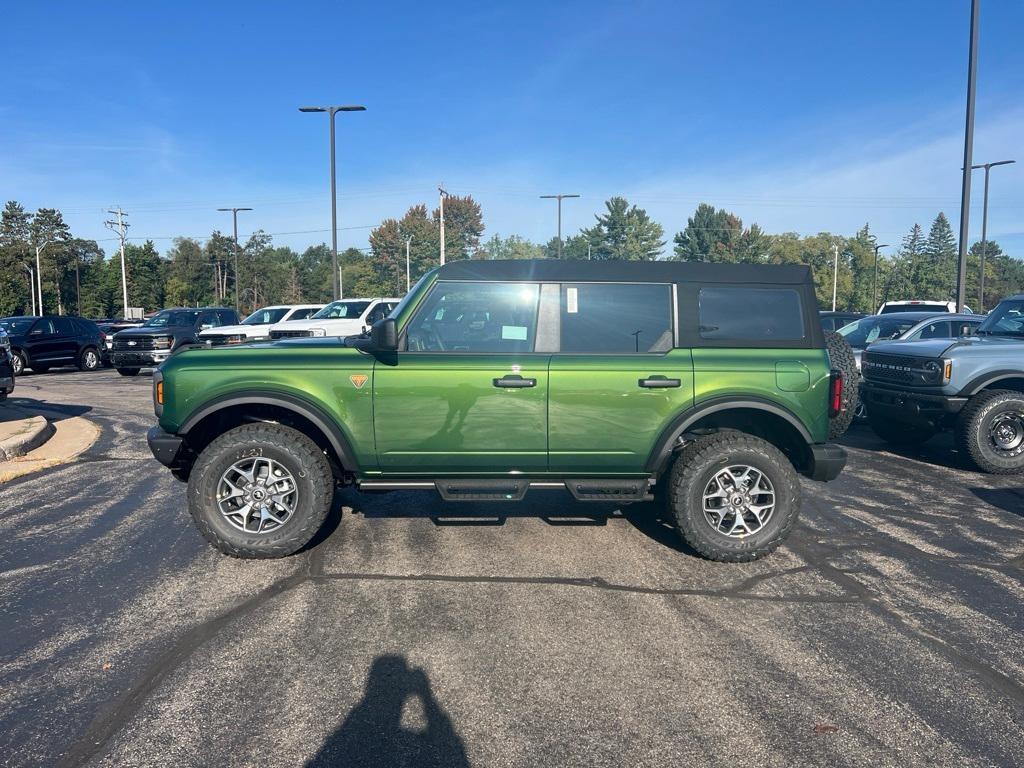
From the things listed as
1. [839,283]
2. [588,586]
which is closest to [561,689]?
[588,586]

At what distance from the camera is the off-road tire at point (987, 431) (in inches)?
319

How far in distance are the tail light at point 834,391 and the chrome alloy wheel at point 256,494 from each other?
374 cm

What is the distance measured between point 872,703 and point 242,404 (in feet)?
13.6

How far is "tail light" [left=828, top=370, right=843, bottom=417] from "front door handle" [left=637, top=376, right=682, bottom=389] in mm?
1105

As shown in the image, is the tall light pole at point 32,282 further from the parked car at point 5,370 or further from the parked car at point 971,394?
the parked car at point 971,394

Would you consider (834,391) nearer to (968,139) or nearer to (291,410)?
(291,410)

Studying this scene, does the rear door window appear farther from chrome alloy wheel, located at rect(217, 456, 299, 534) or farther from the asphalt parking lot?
chrome alloy wheel, located at rect(217, 456, 299, 534)

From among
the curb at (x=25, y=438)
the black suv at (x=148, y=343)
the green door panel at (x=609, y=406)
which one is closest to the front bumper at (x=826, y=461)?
the green door panel at (x=609, y=406)

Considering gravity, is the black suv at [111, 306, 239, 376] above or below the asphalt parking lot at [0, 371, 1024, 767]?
above

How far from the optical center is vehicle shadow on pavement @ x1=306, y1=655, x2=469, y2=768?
9.30 feet

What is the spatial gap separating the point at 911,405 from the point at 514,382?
Result: 5852mm

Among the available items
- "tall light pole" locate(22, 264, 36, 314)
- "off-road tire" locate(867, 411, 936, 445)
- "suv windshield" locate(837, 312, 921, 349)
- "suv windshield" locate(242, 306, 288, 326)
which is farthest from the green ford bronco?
"tall light pole" locate(22, 264, 36, 314)

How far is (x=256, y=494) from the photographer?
5023mm

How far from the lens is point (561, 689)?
11.1 feet
